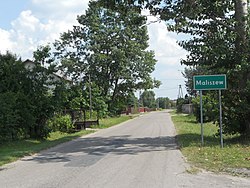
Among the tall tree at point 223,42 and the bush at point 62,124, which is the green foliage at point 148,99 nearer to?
the bush at point 62,124

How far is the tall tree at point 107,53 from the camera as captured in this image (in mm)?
54250

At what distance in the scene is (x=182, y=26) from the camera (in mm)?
17875

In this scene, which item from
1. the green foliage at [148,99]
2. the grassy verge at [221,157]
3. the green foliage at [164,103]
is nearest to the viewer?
the grassy verge at [221,157]

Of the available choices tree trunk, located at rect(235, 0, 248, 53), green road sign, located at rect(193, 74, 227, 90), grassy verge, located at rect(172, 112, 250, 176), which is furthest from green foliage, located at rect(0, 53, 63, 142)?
tree trunk, located at rect(235, 0, 248, 53)

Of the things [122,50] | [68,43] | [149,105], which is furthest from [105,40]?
[149,105]

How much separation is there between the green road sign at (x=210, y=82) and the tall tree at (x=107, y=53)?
124 feet

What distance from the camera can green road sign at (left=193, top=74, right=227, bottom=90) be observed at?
14994mm

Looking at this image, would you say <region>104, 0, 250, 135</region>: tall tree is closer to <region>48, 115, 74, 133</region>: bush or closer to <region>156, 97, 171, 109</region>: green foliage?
<region>48, 115, 74, 133</region>: bush

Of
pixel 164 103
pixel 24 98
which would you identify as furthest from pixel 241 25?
pixel 164 103

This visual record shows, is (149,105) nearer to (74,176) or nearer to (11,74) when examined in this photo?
(11,74)

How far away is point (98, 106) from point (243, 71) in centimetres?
2867

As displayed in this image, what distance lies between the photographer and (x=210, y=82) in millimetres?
15188

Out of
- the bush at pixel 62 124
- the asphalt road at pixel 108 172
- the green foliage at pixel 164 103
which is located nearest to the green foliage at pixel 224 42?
the asphalt road at pixel 108 172

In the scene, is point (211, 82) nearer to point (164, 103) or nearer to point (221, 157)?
point (221, 157)
